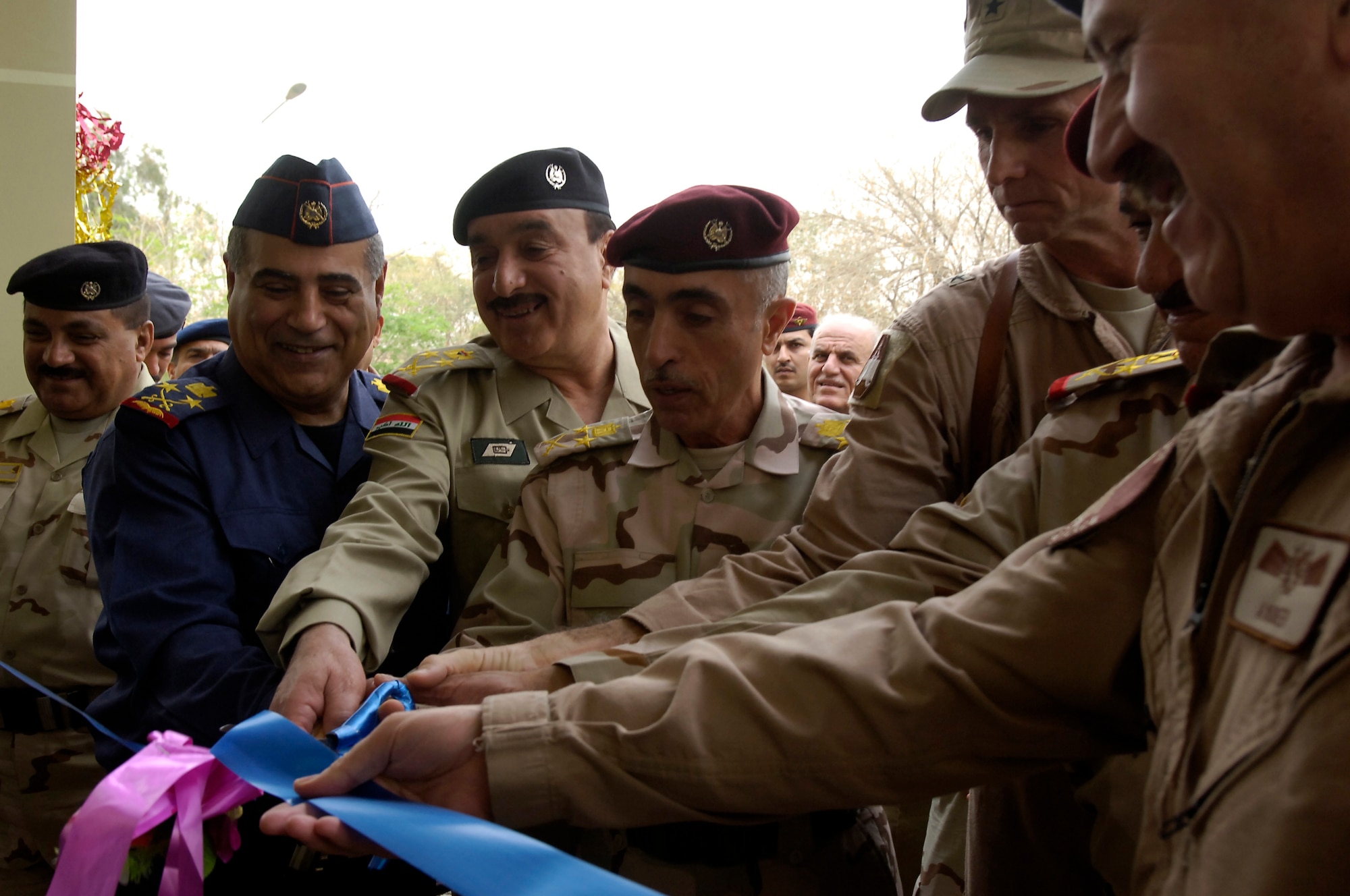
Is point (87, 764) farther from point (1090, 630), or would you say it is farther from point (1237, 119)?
point (1237, 119)

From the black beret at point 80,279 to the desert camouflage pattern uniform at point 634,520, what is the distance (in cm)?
267

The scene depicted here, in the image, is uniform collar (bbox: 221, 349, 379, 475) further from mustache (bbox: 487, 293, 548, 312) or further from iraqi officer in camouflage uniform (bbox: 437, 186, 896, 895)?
iraqi officer in camouflage uniform (bbox: 437, 186, 896, 895)

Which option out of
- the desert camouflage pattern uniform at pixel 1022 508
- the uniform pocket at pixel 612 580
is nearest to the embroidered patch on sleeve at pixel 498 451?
the uniform pocket at pixel 612 580

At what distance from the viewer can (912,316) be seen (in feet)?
7.25

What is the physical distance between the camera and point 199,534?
2.63 m

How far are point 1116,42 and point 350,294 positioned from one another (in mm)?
2465

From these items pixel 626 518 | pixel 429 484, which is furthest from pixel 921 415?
pixel 429 484

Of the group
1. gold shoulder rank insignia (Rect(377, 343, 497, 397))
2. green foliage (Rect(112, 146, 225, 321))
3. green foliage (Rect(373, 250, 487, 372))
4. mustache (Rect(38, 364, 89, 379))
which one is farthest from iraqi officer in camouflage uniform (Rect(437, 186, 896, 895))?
green foliage (Rect(112, 146, 225, 321))

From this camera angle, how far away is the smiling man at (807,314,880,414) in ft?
18.8

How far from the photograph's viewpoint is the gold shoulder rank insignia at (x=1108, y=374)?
5.51 ft

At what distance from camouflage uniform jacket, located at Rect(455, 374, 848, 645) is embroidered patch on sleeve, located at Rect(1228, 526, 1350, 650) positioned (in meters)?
1.43

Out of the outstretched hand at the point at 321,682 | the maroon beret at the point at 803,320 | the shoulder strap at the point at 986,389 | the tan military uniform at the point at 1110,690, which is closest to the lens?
the tan military uniform at the point at 1110,690

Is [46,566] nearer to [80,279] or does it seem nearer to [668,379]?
[80,279]

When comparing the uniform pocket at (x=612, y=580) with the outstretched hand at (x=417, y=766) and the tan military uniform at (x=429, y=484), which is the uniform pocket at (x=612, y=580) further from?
the outstretched hand at (x=417, y=766)
